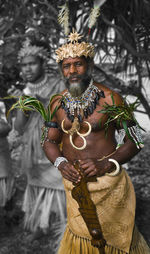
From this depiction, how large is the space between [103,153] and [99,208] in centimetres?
25

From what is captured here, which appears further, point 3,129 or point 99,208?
point 3,129

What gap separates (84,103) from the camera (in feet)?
4.21

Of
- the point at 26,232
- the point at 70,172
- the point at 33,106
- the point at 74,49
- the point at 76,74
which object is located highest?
the point at 74,49

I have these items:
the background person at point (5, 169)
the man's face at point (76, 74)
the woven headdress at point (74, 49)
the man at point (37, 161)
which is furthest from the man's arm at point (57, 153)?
the background person at point (5, 169)

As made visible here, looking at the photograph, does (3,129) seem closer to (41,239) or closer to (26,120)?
(26,120)

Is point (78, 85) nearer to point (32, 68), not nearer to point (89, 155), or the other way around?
point (89, 155)

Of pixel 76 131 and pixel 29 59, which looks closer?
pixel 76 131

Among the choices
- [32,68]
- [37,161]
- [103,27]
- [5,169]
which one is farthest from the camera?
[103,27]

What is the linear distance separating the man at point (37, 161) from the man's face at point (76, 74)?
889 millimetres

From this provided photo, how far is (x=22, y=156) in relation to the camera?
2406 mm

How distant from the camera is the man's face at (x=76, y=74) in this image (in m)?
1.23

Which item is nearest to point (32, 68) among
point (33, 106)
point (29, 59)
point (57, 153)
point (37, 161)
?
point (29, 59)

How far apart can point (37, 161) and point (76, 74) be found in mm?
1298

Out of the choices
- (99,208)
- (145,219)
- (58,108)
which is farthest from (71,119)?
(145,219)
